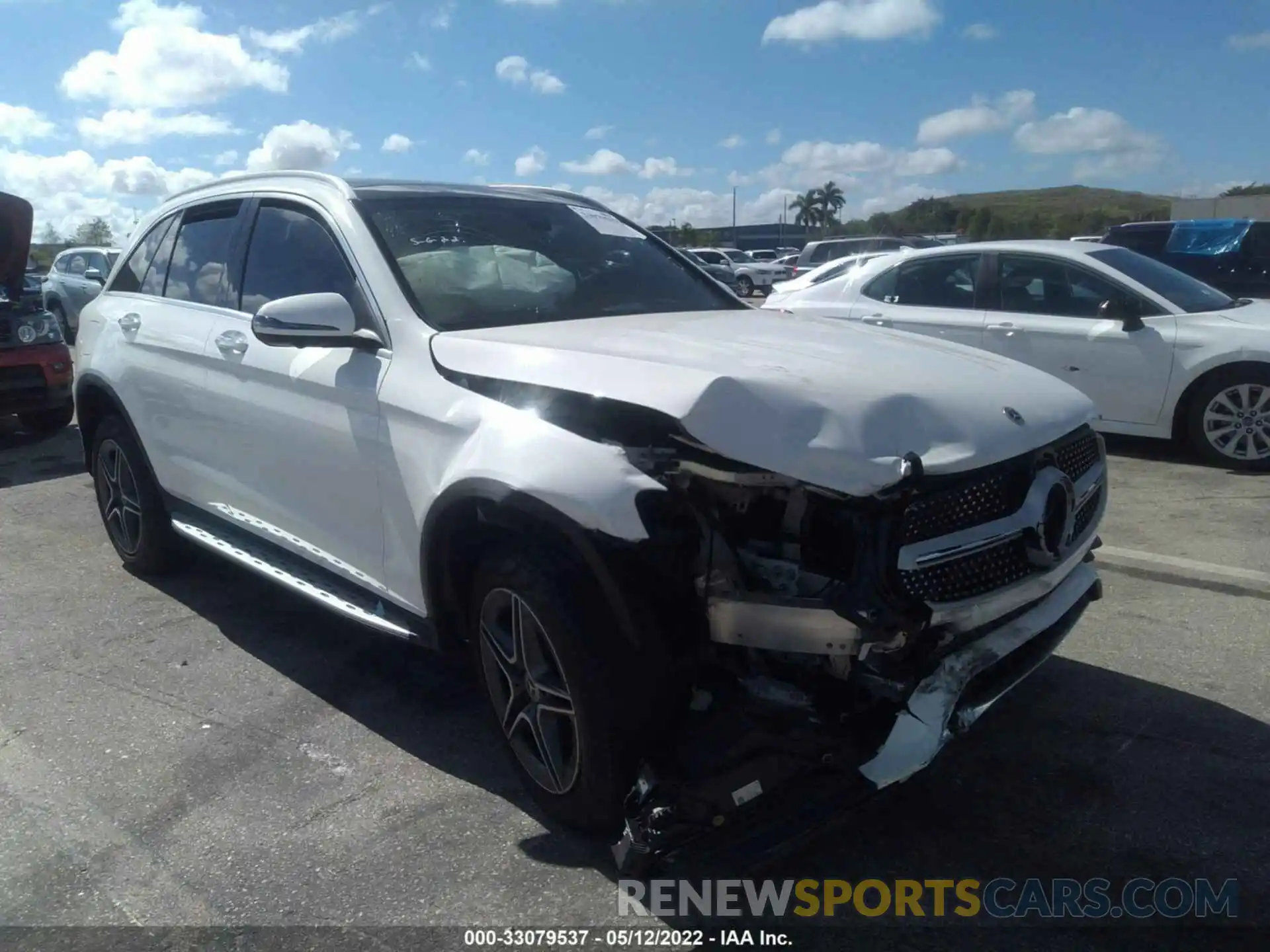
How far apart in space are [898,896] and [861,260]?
7.32 meters

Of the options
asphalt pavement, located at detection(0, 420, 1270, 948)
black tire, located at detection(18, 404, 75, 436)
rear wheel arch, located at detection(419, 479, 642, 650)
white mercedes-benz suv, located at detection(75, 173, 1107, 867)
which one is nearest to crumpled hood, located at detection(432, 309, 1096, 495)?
white mercedes-benz suv, located at detection(75, 173, 1107, 867)

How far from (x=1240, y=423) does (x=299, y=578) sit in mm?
6267

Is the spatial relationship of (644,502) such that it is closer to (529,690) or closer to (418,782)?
(529,690)

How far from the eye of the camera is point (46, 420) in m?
9.86

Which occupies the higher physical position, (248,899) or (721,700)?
(721,700)

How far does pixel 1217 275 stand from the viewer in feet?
37.3

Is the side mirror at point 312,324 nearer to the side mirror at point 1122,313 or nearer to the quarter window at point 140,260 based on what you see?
the quarter window at point 140,260

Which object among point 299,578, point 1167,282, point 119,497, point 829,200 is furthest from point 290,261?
point 829,200

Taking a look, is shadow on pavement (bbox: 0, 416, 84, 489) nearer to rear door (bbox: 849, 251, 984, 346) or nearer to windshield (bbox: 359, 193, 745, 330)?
windshield (bbox: 359, 193, 745, 330)

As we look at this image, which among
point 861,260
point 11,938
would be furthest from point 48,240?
point 11,938

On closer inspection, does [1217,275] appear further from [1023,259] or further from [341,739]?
[341,739]

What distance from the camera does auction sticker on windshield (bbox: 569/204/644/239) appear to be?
14.5 ft

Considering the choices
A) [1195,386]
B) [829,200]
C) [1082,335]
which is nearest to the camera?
[1195,386]

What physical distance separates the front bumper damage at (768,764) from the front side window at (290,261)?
2.00m
